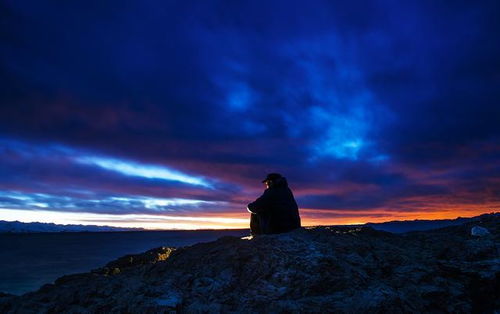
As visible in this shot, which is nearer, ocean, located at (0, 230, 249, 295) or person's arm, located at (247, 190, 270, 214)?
person's arm, located at (247, 190, 270, 214)

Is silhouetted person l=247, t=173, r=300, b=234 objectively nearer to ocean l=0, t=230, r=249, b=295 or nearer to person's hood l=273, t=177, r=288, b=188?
person's hood l=273, t=177, r=288, b=188

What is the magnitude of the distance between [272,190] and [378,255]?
430cm

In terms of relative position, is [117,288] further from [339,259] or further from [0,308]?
[339,259]

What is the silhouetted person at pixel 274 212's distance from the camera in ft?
33.7

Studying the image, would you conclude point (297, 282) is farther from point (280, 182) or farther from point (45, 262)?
point (45, 262)

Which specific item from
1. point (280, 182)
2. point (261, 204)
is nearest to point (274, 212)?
point (261, 204)

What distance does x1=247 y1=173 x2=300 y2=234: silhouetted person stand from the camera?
10281mm

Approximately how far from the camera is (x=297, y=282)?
5789 mm

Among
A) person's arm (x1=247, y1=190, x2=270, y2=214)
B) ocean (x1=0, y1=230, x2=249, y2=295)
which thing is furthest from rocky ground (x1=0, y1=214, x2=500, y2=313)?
ocean (x1=0, y1=230, x2=249, y2=295)

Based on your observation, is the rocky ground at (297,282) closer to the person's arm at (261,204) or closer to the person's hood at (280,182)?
the person's arm at (261,204)

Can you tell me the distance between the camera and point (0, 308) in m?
7.63

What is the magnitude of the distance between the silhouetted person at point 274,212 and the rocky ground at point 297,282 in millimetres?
2629

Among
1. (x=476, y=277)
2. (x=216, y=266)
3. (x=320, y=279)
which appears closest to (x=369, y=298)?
(x=320, y=279)

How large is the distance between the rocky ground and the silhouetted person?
2629 millimetres
